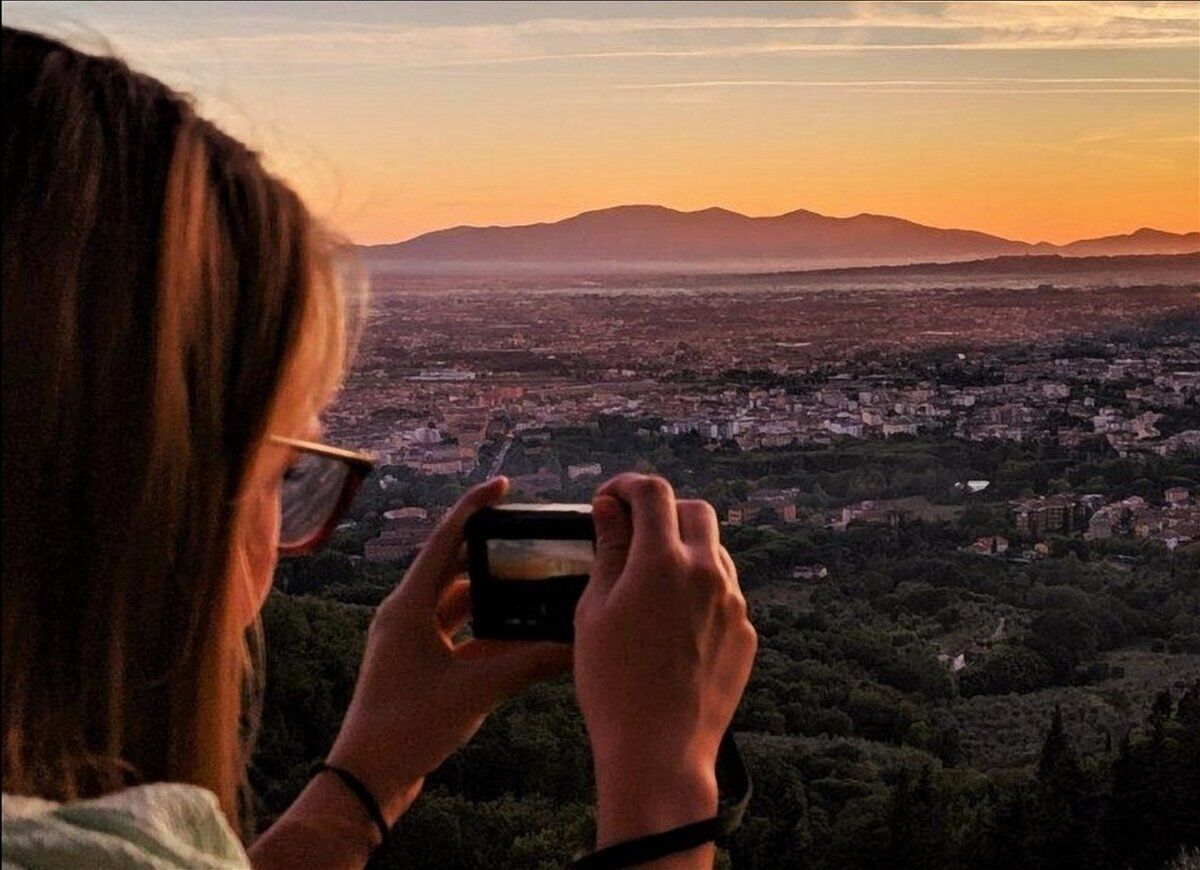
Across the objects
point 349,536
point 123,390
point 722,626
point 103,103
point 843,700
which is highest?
point 103,103

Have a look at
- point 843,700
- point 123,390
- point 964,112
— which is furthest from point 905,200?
point 123,390

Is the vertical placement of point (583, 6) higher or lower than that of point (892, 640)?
higher

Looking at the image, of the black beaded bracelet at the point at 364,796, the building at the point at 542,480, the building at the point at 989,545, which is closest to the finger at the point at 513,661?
the black beaded bracelet at the point at 364,796

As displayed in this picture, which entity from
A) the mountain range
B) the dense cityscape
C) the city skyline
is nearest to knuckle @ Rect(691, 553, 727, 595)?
the dense cityscape

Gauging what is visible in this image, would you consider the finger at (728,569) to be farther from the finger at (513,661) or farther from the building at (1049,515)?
the building at (1049,515)

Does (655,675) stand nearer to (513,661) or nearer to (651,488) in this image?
(651,488)

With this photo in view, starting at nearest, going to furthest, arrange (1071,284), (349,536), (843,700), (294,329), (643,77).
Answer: (294,329) → (349,536) → (843,700) → (643,77) → (1071,284)

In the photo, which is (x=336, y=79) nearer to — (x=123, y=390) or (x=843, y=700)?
(x=843, y=700)
